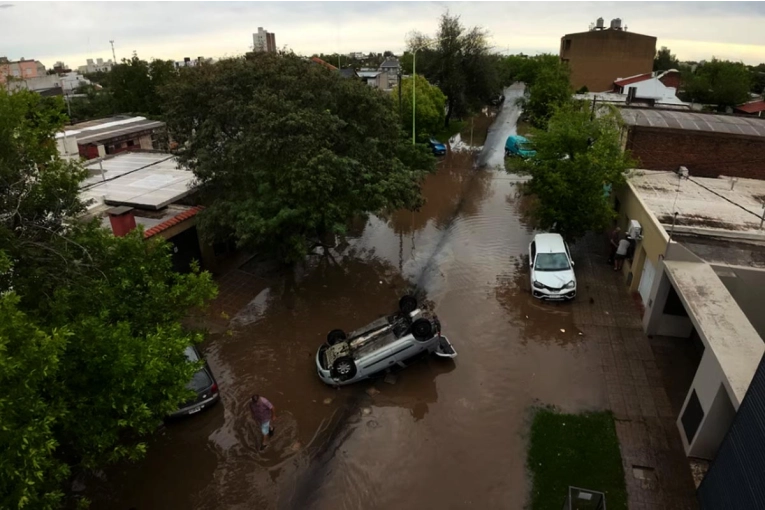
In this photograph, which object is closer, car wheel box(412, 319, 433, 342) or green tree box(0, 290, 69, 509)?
green tree box(0, 290, 69, 509)

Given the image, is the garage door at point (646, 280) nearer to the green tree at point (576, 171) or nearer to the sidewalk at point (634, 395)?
the sidewalk at point (634, 395)

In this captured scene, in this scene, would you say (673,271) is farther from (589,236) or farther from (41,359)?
(41,359)

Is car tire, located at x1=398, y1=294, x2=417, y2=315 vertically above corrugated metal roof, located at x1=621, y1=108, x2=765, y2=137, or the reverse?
corrugated metal roof, located at x1=621, y1=108, x2=765, y2=137

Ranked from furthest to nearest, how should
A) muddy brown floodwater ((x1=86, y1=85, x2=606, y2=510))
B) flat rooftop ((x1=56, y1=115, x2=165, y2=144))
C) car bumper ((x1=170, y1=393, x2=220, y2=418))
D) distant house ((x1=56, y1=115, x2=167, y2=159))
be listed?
flat rooftop ((x1=56, y1=115, x2=165, y2=144)) → distant house ((x1=56, y1=115, x2=167, y2=159)) → car bumper ((x1=170, y1=393, x2=220, y2=418)) → muddy brown floodwater ((x1=86, y1=85, x2=606, y2=510))

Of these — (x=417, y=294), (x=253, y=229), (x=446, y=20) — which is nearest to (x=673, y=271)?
(x=417, y=294)

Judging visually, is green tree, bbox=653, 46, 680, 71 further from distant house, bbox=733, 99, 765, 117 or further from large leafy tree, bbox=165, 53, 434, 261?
large leafy tree, bbox=165, 53, 434, 261

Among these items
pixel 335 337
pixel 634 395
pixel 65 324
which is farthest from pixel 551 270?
pixel 65 324

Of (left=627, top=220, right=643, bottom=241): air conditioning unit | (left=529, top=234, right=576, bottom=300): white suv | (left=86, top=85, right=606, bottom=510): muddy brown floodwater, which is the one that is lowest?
(left=86, top=85, right=606, bottom=510): muddy brown floodwater

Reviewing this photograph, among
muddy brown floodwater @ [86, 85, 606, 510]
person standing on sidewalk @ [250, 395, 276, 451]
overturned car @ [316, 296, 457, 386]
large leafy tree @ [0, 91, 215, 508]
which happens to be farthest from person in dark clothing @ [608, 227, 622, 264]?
large leafy tree @ [0, 91, 215, 508]
